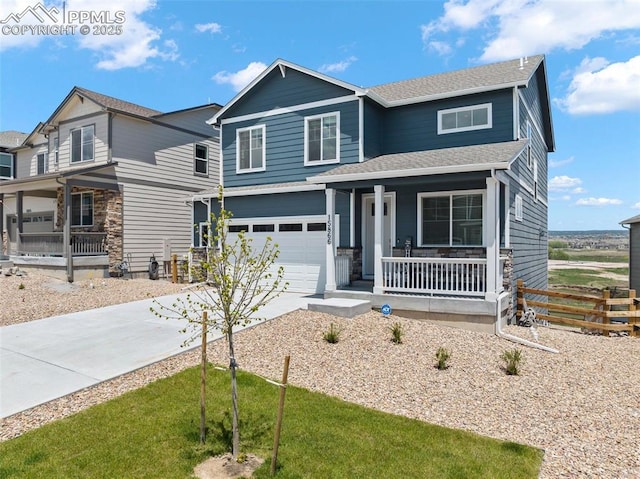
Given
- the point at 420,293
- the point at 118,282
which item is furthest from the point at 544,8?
the point at 118,282

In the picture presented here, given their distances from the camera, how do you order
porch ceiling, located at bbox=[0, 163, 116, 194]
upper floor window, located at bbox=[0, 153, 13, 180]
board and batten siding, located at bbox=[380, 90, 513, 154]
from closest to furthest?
board and batten siding, located at bbox=[380, 90, 513, 154]
porch ceiling, located at bbox=[0, 163, 116, 194]
upper floor window, located at bbox=[0, 153, 13, 180]

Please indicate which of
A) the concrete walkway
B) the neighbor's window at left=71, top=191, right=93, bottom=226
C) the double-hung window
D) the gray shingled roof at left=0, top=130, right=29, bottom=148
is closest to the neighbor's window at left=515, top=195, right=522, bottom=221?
the double-hung window

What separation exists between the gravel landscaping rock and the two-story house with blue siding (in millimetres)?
1450

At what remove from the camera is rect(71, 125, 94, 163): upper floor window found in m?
17.3

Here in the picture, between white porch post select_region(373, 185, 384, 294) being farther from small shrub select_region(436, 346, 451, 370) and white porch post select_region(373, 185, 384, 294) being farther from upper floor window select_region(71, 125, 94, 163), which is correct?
upper floor window select_region(71, 125, 94, 163)

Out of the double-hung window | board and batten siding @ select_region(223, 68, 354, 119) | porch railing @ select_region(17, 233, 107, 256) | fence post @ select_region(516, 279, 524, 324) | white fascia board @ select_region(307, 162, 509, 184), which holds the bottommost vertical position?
fence post @ select_region(516, 279, 524, 324)

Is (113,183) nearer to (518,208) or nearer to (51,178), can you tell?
(51,178)

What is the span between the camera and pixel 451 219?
10.9 m

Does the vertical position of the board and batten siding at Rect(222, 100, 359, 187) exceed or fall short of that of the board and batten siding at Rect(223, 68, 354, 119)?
it falls short

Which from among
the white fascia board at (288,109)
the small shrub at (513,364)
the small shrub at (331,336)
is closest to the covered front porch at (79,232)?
the white fascia board at (288,109)

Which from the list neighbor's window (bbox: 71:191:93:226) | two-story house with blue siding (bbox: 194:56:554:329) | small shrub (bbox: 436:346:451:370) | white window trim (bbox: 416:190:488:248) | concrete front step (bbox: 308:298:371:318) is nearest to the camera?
small shrub (bbox: 436:346:451:370)

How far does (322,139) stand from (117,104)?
35.7ft

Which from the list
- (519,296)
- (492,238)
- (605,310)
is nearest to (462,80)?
(492,238)

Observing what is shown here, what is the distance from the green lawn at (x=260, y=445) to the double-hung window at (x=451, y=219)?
6959mm
